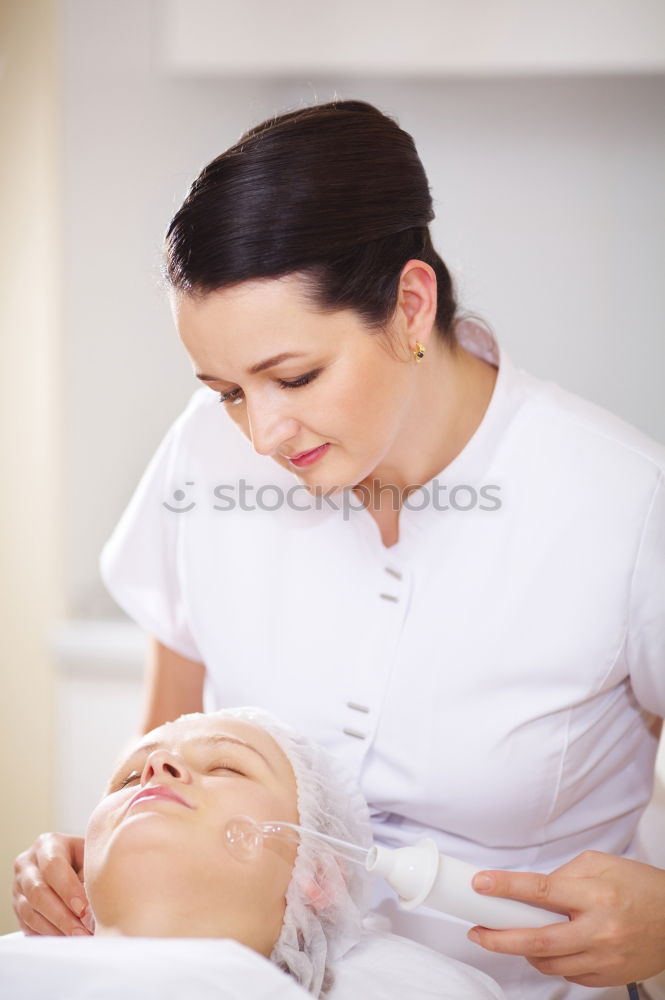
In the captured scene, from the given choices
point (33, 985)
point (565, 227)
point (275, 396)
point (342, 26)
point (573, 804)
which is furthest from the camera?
point (565, 227)

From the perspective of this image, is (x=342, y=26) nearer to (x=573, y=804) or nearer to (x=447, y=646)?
(x=447, y=646)

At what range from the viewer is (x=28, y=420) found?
2.70 metres

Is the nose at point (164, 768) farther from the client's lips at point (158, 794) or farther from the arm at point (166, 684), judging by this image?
the arm at point (166, 684)

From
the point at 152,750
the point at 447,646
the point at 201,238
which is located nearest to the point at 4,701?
the point at 152,750

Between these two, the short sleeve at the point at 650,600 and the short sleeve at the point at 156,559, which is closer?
the short sleeve at the point at 650,600

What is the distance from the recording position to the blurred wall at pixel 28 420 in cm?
249

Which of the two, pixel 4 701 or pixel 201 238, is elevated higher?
pixel 201 238

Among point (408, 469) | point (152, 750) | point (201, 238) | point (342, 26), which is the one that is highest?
point (342, 26)

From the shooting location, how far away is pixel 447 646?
1.50 meters

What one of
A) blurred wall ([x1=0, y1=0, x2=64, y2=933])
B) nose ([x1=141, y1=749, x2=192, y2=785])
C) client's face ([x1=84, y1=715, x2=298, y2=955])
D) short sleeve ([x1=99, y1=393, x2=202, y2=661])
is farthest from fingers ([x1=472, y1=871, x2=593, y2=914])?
blurred wall ([x1=0, y1=0, x2=64, y2=933])

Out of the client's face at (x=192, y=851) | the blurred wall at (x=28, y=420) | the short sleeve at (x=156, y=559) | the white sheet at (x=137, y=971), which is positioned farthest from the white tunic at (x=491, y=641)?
the blurred wall at (x=28, y=420)

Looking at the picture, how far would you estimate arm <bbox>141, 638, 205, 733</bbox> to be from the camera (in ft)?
5.94

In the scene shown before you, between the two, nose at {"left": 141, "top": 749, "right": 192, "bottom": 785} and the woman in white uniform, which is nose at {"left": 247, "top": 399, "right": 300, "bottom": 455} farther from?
nose at {"left": 141, "top": 749, "right": 192, "bottom": 785}

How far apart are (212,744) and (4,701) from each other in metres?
1.47
